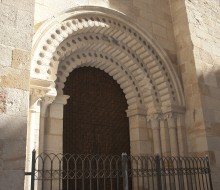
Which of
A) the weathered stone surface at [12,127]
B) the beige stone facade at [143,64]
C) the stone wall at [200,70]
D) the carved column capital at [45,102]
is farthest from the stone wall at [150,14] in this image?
the weathered stone surface at [12,127]

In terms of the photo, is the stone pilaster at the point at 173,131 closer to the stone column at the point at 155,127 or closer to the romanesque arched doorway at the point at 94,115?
the stone column at the point at 155,127

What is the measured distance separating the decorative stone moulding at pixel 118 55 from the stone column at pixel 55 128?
24 centimetres

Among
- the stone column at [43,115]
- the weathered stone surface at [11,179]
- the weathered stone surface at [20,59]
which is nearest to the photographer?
the weathered stone surface at [11,179]

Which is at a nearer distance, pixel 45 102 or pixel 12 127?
→ pixel 12 127

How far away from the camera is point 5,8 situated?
327 cm

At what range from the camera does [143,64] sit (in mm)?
5855

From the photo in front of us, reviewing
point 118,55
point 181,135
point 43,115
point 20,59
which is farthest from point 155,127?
point 20,59

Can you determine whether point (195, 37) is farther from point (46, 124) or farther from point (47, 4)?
point (46, 124)

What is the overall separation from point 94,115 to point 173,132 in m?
1.53

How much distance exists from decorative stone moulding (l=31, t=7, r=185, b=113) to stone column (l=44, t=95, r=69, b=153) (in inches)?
9.6

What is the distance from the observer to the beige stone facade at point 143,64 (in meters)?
4.43

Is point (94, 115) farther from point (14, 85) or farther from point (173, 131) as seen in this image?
point (14, 85)

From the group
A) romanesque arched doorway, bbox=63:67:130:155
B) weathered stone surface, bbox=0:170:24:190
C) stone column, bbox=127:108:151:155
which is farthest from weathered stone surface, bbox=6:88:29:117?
stone column, bbox=127:108:151:155

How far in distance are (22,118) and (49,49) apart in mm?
1668
